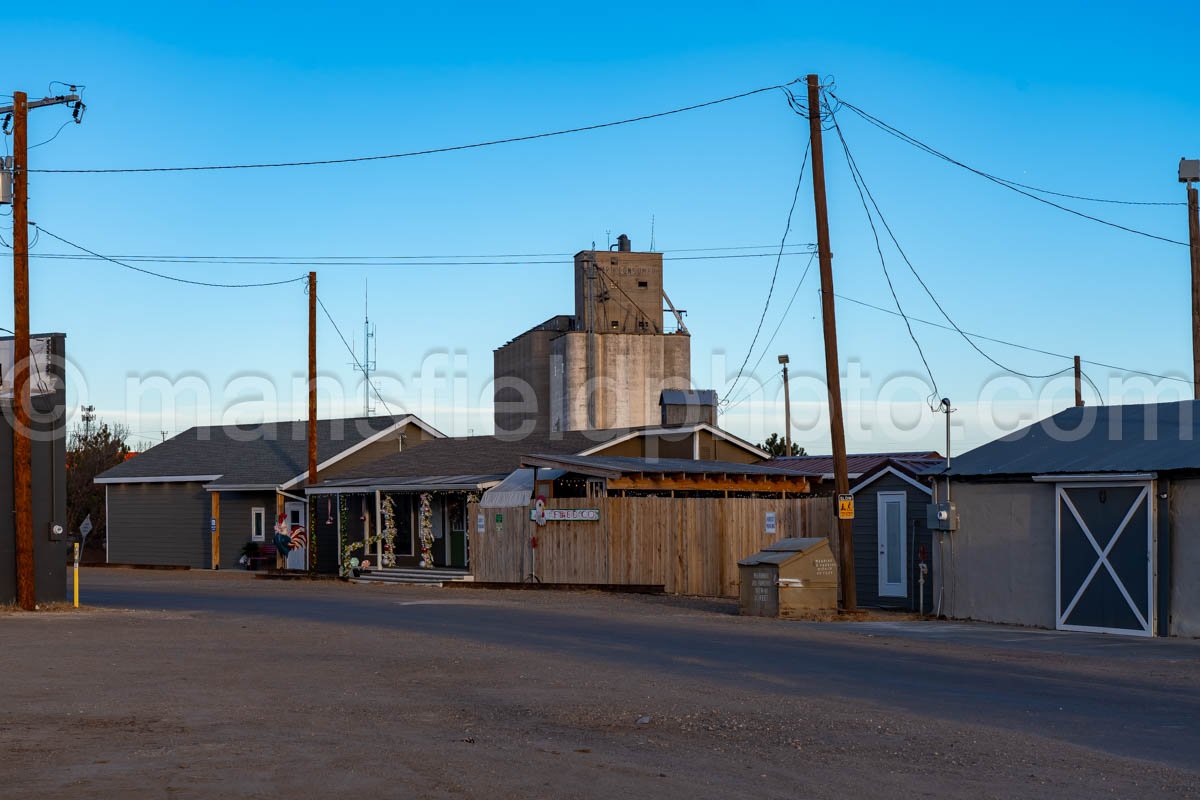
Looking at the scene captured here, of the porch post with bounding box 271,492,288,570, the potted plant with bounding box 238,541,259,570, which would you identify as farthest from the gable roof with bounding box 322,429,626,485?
the potted plant with bounding box 238,541,259,570

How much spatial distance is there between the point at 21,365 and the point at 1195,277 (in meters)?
22.4

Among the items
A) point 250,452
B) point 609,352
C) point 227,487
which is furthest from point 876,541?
point 609,352

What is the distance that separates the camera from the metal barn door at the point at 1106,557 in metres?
20.7

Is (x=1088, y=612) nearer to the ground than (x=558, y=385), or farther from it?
nearer to the ground

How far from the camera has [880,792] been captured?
341 inches

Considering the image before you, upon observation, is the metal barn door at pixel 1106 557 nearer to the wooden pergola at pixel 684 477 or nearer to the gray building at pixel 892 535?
the gray building at pixel 892 535

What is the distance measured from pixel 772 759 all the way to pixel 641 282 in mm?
58672

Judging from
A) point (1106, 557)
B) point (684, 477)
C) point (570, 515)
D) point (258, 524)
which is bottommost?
point (258, 524)

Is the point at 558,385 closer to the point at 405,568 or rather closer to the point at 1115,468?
the point at 405,568

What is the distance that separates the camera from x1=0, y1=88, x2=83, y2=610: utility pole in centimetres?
2389

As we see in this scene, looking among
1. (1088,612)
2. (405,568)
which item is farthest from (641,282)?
(1088,612)

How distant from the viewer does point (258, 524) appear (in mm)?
46406

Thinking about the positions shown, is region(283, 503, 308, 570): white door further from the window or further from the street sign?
the street sign

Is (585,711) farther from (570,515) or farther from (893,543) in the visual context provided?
(570,515)
